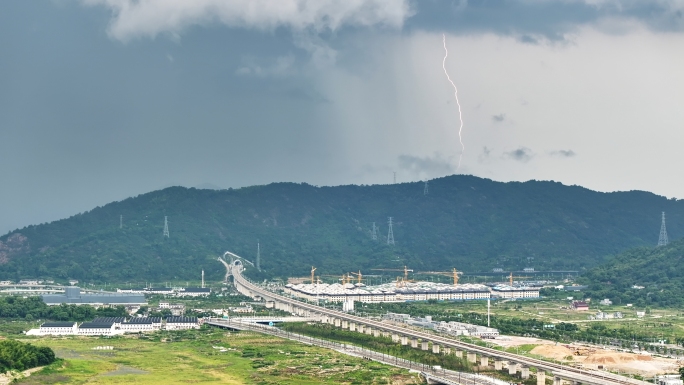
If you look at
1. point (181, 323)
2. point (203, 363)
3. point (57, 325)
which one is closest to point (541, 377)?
point (203, 363)

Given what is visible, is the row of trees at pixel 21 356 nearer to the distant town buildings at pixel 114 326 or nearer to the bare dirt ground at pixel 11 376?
the bare dirt ground at pixel 11 376

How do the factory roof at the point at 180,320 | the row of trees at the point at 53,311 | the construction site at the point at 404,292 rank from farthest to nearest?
the construction site at the point at 404,292 → the row of trees at the point at 53,311 → the factory roof at the point at 180,320

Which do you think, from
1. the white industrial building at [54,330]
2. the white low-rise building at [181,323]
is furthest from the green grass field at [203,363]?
the white low-rise building at [181,323]

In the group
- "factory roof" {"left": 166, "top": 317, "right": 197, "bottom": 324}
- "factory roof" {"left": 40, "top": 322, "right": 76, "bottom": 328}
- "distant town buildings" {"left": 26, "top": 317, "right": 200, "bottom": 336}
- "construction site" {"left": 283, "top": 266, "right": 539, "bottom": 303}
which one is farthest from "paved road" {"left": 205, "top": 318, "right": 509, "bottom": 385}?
"construction site" {"left": 283, "top": 266, "right": 539, "bottom": 303}

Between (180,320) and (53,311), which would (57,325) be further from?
(53,311)

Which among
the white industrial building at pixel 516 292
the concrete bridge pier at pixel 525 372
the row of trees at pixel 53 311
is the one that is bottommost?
the concrete bridge pier at pixel 525 372

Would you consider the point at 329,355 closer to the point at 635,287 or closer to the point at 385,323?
the point at 385,323
